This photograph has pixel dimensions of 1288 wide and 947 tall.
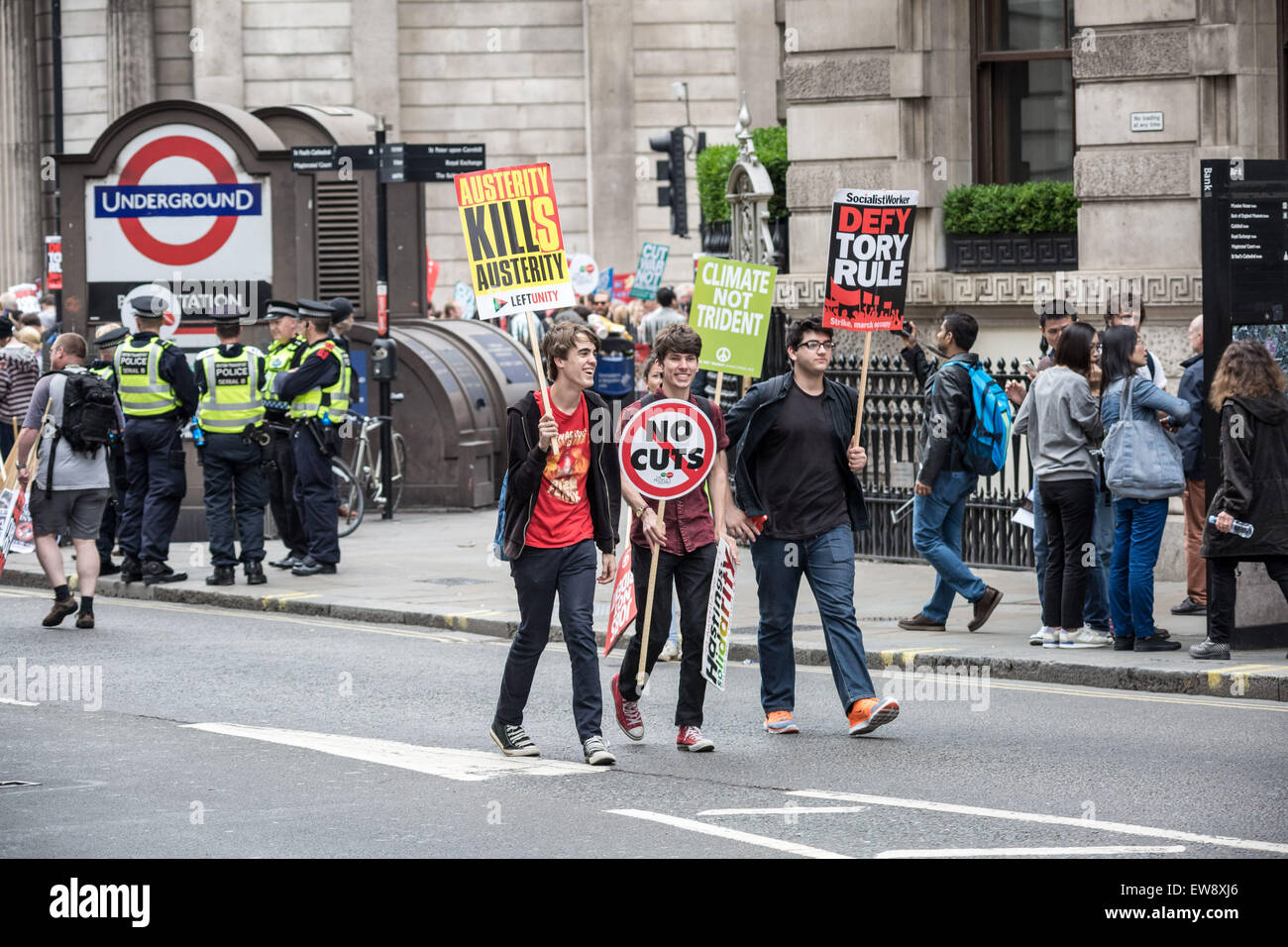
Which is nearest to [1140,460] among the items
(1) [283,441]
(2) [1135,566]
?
(2) [1135,566]

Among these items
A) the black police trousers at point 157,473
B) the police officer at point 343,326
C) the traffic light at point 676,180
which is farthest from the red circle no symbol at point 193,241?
the traffic light at point 676,180

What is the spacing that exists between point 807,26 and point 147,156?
6.06 metres

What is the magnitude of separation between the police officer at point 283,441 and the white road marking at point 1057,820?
892 centimetres

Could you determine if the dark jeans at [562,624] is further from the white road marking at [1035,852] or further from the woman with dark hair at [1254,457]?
the woman with dark hair at [1254,457]

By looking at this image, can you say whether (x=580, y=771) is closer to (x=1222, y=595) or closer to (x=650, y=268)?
(x=1222, y=595)

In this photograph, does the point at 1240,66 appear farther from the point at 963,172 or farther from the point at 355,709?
the point at 355,709

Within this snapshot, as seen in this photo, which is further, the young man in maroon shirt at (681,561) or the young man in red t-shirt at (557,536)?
the young man in maroon shirt at (681,561)

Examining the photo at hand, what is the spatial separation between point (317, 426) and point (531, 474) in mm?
7583

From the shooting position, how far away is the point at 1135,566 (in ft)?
39.8

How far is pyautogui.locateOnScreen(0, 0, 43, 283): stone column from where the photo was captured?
135 ft

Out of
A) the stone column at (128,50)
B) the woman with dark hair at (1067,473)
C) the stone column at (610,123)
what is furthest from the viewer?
the stone column at (128,50)

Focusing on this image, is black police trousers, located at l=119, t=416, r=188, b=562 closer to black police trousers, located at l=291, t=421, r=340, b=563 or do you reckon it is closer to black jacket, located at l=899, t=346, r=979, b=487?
black police trousers, located at l=291, t=421, r=340, b=563

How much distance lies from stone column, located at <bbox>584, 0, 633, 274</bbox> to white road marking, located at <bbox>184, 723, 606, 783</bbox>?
29249 mm

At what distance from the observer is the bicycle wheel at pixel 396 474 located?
20.8m
